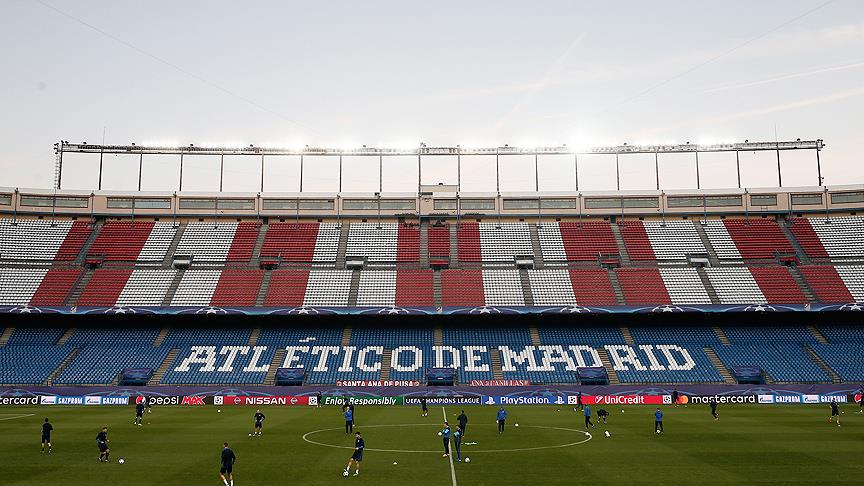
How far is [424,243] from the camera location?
7888 centimetres

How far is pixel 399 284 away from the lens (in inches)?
2795

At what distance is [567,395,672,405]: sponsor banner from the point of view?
5319cm

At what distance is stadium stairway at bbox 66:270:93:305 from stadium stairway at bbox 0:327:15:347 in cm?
610

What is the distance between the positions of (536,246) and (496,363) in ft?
66.6

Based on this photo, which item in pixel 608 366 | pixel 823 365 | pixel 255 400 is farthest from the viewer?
pixel 608 366

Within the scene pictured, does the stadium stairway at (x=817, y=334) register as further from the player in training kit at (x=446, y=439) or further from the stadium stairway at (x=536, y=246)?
the player in training kit at (x=446, y=439)

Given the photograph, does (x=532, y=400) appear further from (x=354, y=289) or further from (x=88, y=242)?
(x=88, y=242)

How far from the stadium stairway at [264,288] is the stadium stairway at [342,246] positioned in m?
7.53

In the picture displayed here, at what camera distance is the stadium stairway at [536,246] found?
75.0 metres

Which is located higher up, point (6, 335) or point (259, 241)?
point (259, 241)

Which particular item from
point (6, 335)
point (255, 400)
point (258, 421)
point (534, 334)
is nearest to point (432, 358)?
point (534, 334)

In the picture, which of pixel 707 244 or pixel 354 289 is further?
pixel 707 244

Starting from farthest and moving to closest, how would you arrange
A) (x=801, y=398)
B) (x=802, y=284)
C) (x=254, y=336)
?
1. (x=802, y=284)
2. (x=254, y=336)
3. (x=801, y=398)

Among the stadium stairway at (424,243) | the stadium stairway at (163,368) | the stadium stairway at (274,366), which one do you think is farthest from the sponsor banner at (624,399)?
the stadium stairway at (163,368)
